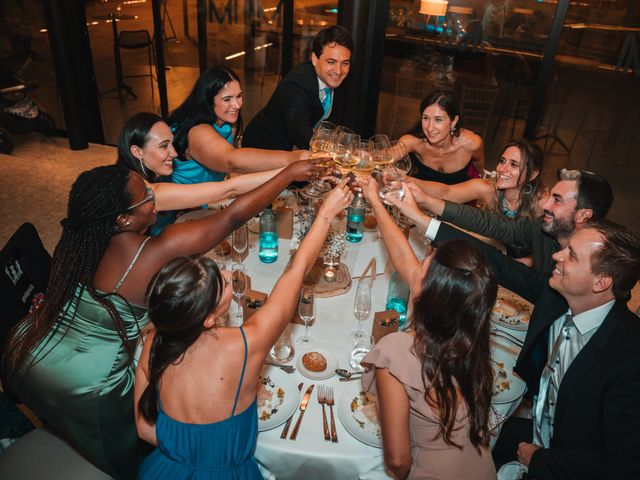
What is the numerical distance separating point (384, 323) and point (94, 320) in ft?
3.50

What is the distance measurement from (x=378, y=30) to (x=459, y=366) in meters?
4.46

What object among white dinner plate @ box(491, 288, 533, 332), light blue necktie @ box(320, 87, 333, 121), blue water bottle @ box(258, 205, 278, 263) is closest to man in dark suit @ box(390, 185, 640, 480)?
white dinner plate @ box(491, 288, 533, 332)

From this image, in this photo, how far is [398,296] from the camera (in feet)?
7.27

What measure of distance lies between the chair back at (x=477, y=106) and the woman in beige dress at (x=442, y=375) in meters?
4.74

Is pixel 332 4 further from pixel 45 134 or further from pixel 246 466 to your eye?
pixel 246 466

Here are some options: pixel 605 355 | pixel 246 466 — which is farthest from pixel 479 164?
pixel 246 466

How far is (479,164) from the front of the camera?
374 cm

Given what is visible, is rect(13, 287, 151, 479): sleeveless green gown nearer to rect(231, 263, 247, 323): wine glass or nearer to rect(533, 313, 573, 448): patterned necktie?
rect(231, 263, 247, 323): wine glass

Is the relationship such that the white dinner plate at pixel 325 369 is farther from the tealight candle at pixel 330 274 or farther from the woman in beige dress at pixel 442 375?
the tealight candle at pixel 330 274

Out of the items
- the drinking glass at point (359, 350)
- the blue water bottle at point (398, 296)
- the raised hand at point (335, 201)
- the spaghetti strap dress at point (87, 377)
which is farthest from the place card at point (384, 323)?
the spaghetti strap dress at point (87, 377)

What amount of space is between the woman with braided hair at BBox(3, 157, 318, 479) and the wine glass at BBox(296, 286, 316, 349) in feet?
1.64

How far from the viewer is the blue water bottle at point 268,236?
2.54 meters

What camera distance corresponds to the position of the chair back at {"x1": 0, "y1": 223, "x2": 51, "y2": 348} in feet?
7.20

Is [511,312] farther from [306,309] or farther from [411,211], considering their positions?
[306,309]
